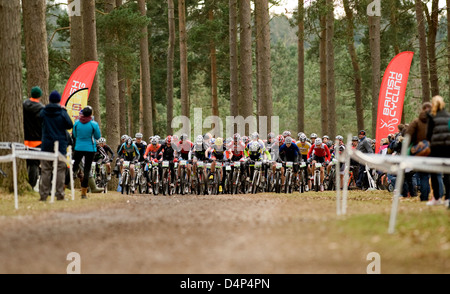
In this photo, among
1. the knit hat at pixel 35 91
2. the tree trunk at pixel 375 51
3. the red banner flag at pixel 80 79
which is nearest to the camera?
the knit hat at pixel 35 91

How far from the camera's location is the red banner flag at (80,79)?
2298 centimetres

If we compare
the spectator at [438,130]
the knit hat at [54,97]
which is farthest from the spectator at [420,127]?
the knit hat at [54,97]

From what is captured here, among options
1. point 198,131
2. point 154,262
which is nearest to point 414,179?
point 154,262

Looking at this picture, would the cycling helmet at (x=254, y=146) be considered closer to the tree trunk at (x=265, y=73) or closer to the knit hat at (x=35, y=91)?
the tree trunk at (x=265, y=73)

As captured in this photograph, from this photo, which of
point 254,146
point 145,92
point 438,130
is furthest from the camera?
point 145,92

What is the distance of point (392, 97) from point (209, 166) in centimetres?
698

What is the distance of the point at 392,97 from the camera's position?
2730 cm

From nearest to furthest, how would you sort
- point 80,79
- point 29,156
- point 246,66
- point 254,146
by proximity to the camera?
point 29,156
point 80,79
point 254,146
point 246,66

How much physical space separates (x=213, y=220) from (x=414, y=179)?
32.2 feet

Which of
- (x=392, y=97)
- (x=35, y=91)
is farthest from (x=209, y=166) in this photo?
(x=35, y=91)

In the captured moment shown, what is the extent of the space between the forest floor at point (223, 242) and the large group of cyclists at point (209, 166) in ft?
40.0

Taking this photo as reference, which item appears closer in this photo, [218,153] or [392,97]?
[218,153]

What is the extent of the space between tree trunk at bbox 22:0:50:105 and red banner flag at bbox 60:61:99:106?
158 cm

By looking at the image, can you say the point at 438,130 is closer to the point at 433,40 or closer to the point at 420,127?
the point at 420,127
